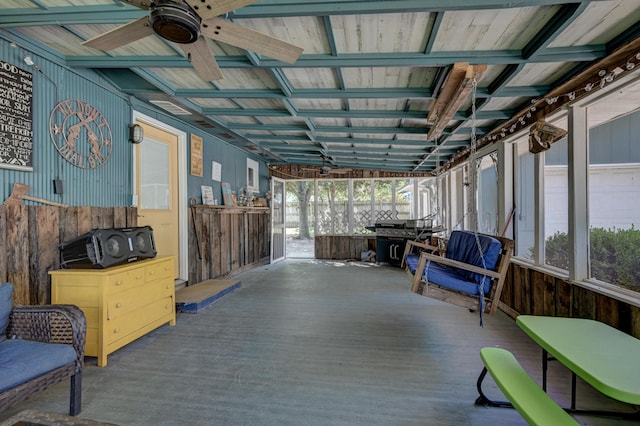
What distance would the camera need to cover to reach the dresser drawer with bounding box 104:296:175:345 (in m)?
2.52

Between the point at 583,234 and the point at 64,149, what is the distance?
191 inches

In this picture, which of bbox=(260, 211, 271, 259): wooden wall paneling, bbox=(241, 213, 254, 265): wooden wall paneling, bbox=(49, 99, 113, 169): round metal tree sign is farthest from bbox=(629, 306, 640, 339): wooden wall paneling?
bbox=(260, 211, 271, 259): wooden wall paneling

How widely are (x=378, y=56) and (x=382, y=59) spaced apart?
0.04 m

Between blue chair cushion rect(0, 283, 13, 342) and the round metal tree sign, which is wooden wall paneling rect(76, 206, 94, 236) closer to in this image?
the round metal tree sign

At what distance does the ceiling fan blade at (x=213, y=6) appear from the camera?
1534mm

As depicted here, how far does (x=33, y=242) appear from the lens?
2523 mm

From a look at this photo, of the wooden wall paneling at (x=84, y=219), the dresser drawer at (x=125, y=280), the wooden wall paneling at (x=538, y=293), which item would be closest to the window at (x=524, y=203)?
the wooden wall paneling at (x=538, y=293)

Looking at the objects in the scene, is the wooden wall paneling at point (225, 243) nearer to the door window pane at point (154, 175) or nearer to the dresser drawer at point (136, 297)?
the door window pane at point (154, 175)

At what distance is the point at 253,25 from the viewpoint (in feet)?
7.55

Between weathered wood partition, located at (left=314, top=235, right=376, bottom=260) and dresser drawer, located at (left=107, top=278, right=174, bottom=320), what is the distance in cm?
566

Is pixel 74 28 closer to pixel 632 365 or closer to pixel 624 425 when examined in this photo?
pixel 632 365

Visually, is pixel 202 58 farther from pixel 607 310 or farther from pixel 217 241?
pixel 217 241

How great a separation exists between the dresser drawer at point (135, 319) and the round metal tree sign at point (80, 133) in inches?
62.2

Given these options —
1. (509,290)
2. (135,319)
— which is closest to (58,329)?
(135,319)
